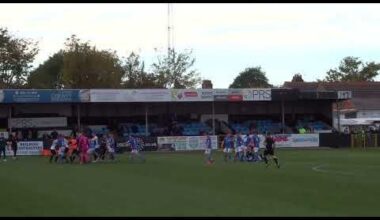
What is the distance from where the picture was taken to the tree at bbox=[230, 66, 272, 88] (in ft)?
486

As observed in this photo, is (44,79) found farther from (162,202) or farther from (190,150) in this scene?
(162,202)

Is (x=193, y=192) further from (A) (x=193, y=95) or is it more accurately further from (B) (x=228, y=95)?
(B) (x=228, y=95)

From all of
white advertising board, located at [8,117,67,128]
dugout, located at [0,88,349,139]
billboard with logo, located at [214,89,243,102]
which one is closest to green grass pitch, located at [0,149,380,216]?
dugout, located at [0,88,349,139]

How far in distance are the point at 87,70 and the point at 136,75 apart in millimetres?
11449

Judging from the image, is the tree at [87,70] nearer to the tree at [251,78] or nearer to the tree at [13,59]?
the tree at [13,59]

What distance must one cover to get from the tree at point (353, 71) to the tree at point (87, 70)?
5860 centimetres

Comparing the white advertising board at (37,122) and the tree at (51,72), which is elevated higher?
the tree at (51,72)

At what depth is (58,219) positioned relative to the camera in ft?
44.1

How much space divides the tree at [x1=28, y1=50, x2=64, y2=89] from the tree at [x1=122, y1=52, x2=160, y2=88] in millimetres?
9948

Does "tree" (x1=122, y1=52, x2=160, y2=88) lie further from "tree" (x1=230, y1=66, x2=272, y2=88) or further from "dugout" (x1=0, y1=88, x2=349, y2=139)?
"tree" (x1=230, y1=66, x2=272, y2=88)

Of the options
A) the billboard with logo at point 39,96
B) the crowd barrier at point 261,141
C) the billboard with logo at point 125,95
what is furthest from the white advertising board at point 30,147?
the billboard with logo at point 125,95

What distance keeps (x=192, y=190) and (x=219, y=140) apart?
3600 centimetres

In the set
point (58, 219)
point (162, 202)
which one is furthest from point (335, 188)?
point (58, 219)

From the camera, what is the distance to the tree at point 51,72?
10086 cm
